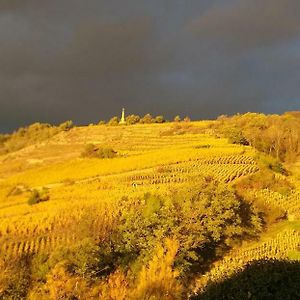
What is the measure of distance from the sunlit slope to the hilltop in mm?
171

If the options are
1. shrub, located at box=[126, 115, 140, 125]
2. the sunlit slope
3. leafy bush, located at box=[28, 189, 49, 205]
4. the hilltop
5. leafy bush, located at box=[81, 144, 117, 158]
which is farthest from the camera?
shrub, located at box=[126, 115, 140, 125]

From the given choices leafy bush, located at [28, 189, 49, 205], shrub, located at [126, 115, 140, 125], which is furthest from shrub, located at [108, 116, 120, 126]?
leafy bush, located at [28, 189, 49, 205]

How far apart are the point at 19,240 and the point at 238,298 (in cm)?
3599

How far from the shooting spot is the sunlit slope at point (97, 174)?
149ft

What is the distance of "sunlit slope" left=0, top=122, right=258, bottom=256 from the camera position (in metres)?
45.3

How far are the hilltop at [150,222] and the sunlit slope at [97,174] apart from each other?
0.17 meters

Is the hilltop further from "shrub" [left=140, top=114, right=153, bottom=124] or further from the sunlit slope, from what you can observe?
"shrub" [left=140, top=114, right=153, bottom=124]

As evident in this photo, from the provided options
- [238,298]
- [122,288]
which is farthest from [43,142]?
[238,298]

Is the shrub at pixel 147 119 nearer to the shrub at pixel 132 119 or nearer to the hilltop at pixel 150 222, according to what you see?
the shrub at pixel 132 119

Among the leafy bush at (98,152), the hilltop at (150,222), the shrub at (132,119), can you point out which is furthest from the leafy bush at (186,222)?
the shrub at (132,119)

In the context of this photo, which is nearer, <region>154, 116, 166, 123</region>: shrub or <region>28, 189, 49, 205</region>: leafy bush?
<region>28, 189, 49, 205</region>: leafy bush

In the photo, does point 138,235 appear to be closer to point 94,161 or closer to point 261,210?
point 261,210

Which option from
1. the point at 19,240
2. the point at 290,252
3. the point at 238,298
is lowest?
the point at 290,252

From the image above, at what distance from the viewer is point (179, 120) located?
110 meters
